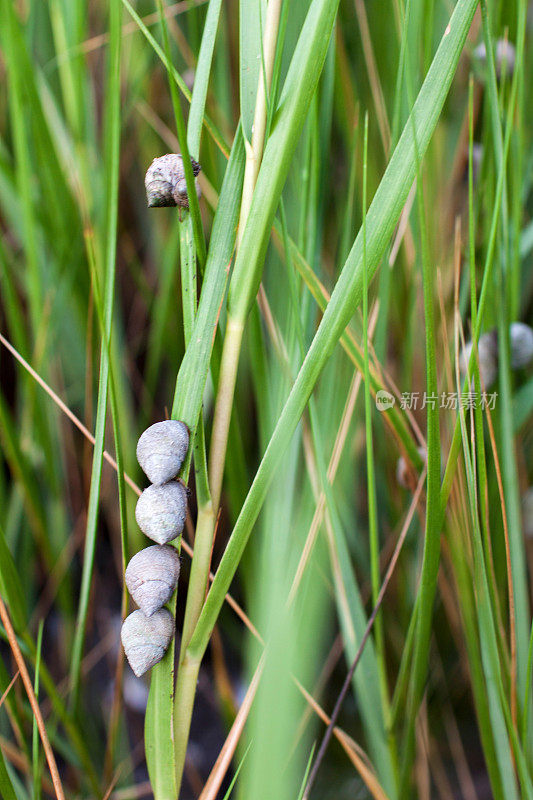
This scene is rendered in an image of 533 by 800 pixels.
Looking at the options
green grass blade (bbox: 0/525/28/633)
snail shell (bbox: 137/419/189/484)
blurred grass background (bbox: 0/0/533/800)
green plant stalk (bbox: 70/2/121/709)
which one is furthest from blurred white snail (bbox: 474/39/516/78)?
green grass blade (bbox: 0/525/28/633)

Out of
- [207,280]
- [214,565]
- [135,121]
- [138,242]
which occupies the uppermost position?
[135,121]

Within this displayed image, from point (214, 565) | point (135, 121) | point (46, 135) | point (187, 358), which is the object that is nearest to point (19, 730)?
point (214, 565)

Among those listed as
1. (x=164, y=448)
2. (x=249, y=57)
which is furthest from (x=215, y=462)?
(x=249, y=57)

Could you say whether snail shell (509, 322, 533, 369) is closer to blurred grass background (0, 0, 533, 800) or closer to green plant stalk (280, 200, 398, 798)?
blurred grass background (0, 0, 533, 800)

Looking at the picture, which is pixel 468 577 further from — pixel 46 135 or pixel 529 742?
pixel 46 135

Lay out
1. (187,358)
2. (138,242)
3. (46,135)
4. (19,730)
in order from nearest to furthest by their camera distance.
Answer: (187,358) → (19,730) → (46,135) → (138,242)

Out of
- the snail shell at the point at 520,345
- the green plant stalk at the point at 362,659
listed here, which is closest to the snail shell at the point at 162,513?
the green plant stalk at the point at 362,659

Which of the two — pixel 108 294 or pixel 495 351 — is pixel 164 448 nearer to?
pixel 108 294
